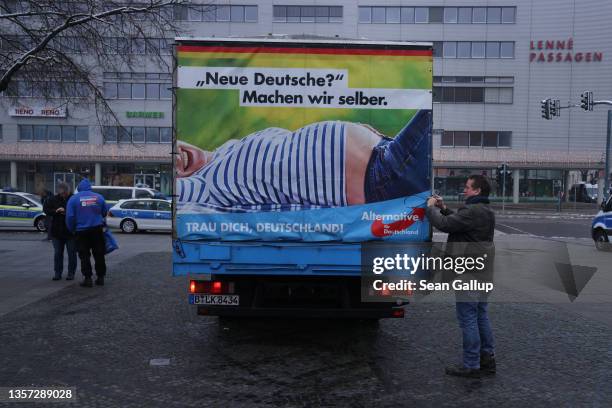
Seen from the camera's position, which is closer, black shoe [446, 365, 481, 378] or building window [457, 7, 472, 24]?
black shoe [446, 365, 481, 378]

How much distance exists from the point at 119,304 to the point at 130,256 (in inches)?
250

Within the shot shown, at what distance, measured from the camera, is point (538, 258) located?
16422 mm

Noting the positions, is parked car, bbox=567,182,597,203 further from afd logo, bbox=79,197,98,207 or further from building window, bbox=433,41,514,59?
afd logo, bbox=79,197,98,207

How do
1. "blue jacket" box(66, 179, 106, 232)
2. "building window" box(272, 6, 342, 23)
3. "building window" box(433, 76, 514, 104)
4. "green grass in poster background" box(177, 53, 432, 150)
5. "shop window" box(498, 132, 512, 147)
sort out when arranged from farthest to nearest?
1. "shop window" box(498, 132, 512, 147)
2. "building window" box(433, 76, 514, 104)
3. "building window" box(272, 6, 342, 23)
4. "blue jacket" box(66, 179, 106, 232)
5. "green grass in poster background" box(177, 53, 432, 150)

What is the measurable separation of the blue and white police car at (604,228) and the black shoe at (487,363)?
48.4 ft

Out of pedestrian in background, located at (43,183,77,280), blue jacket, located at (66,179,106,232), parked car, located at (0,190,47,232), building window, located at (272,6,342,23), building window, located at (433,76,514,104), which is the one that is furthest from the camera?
building window, located at (433,76,514,104)

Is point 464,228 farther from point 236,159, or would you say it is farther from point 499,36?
point 499,36

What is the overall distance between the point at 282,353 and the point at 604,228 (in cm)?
1541

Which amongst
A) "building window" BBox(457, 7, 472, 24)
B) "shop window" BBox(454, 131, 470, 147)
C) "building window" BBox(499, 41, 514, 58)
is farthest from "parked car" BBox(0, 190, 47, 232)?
"building window" BBox(499, 41, 514, 58)

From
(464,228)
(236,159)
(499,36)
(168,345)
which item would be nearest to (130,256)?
(168,345)

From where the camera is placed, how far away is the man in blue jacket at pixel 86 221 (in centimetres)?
974

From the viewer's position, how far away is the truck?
5.78 meters

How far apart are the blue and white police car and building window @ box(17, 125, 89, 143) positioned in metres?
43.2

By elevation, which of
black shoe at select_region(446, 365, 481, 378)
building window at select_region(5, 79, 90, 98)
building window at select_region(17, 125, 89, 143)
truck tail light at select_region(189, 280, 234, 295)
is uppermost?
building window at select_region(17, 125, 89, 143)
